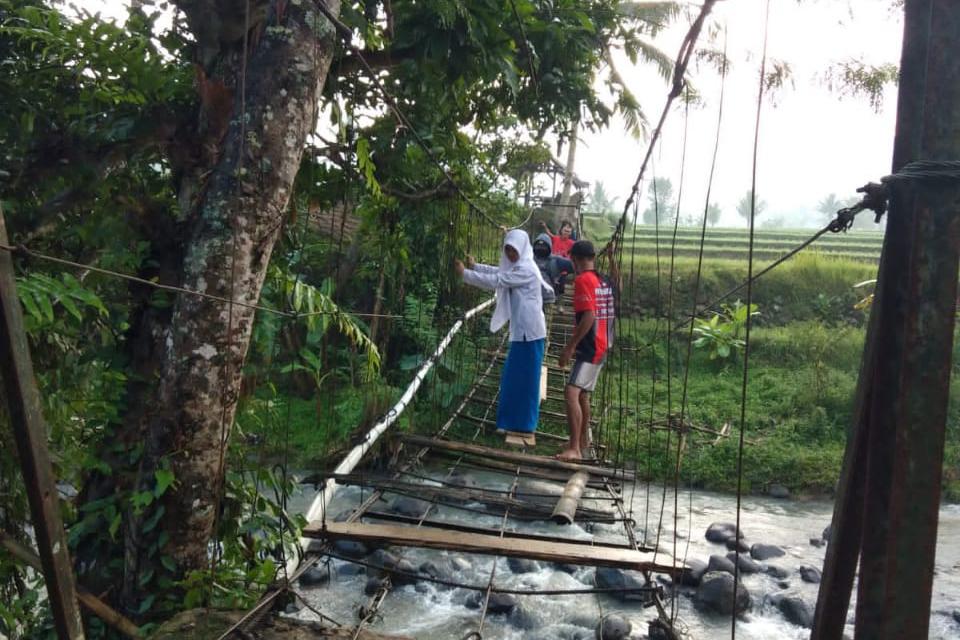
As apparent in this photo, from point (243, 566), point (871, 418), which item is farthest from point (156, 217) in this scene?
point (871, 418)

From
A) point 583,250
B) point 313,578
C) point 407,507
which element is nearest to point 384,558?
point 313,578

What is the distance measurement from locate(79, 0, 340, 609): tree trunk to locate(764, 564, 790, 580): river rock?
3.38 metres

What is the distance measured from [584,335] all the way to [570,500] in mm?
756

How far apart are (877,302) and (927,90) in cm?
18

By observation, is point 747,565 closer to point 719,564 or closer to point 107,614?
point 719,564

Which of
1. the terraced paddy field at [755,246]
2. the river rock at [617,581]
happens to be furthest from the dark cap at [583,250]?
the terraced paddy field at [755,246]

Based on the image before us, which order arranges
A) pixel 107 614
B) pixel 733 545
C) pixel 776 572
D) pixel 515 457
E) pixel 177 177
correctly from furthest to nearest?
pixel 733 545
pixel 776 572
pixel 515 457
pixel 177 177
pixel 107 614

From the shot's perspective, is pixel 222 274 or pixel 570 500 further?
pixel 570 500

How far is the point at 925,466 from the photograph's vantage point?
0.61 m

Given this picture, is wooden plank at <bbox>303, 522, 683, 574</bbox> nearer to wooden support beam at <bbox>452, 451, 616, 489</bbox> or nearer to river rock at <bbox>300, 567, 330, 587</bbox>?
wooden support beam at <bbox>452, 451, 616, 489</bbox>

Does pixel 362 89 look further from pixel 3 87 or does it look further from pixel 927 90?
pixel 927 90

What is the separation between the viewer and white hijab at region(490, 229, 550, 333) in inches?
125

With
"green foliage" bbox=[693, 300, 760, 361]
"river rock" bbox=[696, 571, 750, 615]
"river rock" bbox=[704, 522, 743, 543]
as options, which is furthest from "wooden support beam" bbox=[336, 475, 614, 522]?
"green foliage" bbox=[693, 300, 760, 361]

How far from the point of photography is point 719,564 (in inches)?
156
